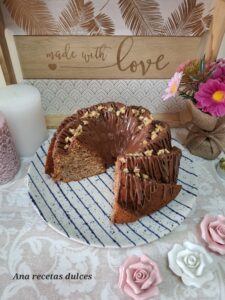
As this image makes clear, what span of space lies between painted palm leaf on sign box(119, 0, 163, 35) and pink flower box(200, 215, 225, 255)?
0.54 metres

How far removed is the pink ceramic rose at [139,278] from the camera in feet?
1.95

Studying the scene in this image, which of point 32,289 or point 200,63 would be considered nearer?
point 32,289

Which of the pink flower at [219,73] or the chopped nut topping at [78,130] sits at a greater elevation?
the pink flower at [219,73]

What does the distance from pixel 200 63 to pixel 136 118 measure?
0.23 m

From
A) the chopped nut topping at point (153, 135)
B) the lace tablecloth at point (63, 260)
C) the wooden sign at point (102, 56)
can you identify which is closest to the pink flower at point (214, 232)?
the lace tablecloth at point (63, 260)

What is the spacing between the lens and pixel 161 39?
829mm

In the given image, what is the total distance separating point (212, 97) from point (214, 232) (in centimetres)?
34

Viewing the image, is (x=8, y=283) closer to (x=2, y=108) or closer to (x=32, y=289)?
(x=32, y=289)

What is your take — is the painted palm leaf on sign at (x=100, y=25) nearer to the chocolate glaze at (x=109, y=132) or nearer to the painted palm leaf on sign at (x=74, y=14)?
the painted palm leaf on sign at (x=74, y=14)

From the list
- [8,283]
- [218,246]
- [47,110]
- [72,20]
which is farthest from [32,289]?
[72,20]

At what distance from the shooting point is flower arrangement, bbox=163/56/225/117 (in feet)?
2.34

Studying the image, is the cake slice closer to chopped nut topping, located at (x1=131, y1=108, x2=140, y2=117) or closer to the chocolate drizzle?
the chocolate drizzle

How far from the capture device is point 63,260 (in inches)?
26.7

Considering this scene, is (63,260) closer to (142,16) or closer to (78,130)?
(78,130)
